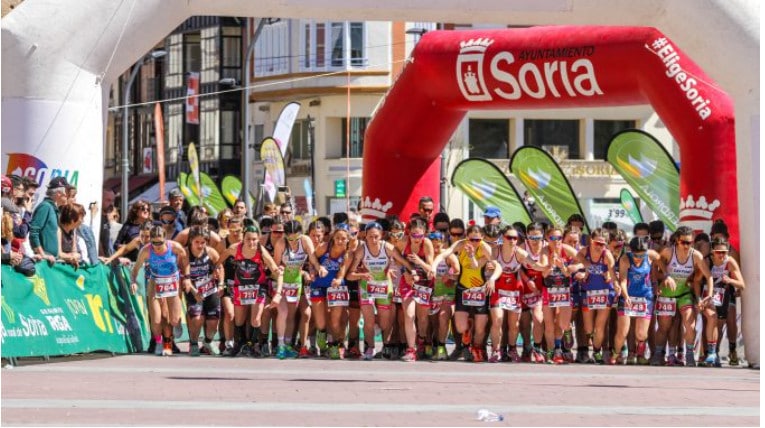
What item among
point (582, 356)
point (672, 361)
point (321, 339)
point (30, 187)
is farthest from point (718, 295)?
point (30, 187)

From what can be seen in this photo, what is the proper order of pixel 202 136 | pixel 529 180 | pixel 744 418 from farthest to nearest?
pixel 202 136, pixel 529 180, pixel 744 418

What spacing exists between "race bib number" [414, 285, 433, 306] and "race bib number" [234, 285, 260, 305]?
66.4 inches

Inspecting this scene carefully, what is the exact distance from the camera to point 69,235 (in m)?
15.9

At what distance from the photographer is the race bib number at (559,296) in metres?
17.0

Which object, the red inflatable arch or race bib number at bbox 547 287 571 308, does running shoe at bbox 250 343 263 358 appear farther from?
the red inflatable arch

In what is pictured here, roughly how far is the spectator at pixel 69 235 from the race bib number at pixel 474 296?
409cm

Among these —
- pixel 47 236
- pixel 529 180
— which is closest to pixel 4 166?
pixel 47 236

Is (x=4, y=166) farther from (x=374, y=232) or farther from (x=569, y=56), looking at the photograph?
(x=569, y=56)

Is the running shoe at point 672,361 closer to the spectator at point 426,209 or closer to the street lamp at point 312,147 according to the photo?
the spectator at point 426,209

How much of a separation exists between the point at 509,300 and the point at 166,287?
143 inches

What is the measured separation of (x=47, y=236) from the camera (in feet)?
50.5

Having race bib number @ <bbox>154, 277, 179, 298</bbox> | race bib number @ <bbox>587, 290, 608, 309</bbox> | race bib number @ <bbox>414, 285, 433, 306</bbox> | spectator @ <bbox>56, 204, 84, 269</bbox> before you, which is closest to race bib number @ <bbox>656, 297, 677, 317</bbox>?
race bib number @ <bbox>587, 290, 608, 309</bbox>

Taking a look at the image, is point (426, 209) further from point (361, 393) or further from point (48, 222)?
point (361, 393)

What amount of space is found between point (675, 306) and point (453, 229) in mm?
2533
